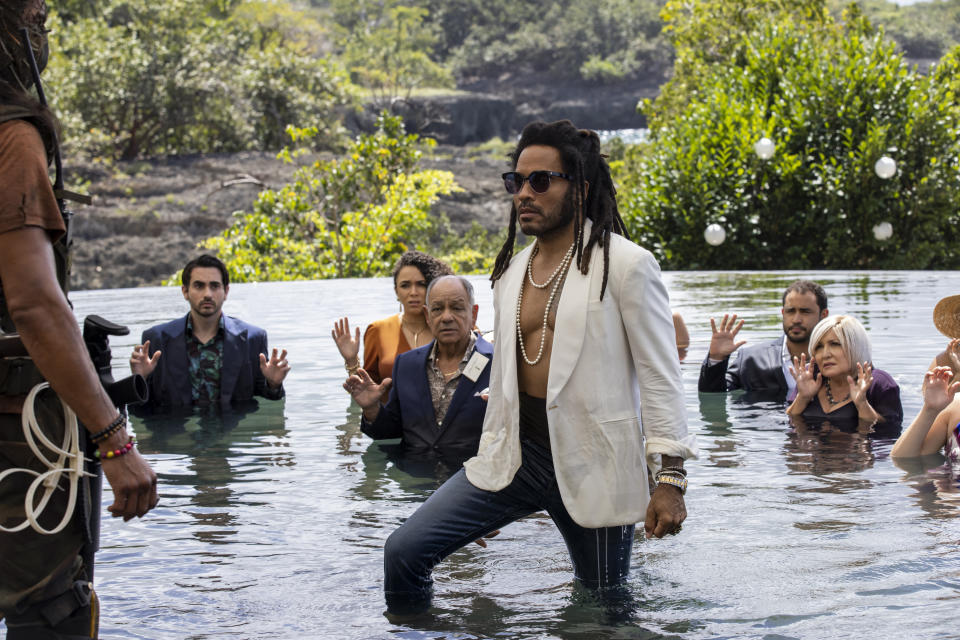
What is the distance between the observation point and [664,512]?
361 centimetres

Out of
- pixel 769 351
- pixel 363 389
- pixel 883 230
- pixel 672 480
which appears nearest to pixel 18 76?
pixel 672 480

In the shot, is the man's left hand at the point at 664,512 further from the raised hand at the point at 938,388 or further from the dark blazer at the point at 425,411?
the raised hand at the point at 938,388

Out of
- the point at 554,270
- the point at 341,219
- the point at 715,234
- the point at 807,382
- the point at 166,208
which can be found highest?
the point at 166,208

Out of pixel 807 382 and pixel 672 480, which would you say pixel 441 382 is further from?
pixel 672 480

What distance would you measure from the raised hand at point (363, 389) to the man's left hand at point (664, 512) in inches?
112

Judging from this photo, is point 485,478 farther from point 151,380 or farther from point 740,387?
point 740,387

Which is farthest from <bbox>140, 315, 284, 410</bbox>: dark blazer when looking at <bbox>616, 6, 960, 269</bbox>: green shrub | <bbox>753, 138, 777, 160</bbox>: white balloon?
<bbox>616, 6, 960, 269</bbox>: green shrub

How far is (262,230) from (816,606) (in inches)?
814

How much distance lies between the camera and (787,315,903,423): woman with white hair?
774 cm

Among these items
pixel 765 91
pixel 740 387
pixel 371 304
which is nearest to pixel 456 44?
pixel 765 91

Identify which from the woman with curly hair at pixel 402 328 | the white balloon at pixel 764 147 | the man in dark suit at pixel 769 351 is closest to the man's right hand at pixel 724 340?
the man in dark suit at pixel 769 351

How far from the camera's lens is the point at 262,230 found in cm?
2431

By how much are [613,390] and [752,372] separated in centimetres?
618

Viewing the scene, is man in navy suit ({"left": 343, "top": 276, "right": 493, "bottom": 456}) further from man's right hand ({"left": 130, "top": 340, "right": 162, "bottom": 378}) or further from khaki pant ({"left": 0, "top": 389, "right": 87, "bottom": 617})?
khaki pant ({"left": 0, "top": 389, "right": 87, "bottom": 617})
